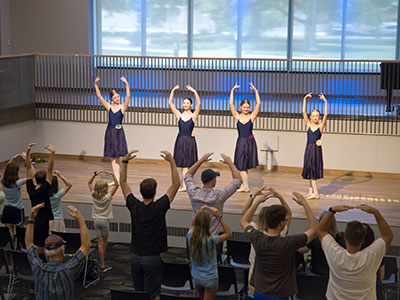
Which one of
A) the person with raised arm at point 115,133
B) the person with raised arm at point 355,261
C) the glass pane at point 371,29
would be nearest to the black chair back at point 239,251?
the person with raised arm at point 355,261

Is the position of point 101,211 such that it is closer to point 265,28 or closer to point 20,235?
point 20,235

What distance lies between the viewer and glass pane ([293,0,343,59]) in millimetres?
15031

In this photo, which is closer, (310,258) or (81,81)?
(310,258)

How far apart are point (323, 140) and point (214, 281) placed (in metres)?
6.37

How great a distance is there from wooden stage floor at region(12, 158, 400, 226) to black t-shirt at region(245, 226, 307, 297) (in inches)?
158

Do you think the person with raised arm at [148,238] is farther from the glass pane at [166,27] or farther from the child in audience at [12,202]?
the glass pane at [166,27]

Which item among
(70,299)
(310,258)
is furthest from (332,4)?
(70,299)

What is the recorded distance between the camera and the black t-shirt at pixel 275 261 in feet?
15.6

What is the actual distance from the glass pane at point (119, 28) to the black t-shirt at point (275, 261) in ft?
39.2

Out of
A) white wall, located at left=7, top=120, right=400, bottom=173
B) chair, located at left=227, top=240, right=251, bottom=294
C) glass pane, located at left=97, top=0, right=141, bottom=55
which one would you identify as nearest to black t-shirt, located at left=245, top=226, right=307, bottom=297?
chair, located at left=227, top=240, right=251, bottom=294

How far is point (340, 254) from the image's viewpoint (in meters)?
4.69

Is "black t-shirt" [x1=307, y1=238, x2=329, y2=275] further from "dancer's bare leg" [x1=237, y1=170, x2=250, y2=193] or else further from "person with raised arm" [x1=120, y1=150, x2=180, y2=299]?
"dancer's bare leg" [x1=237, y1=170, x2=250, y2=193]

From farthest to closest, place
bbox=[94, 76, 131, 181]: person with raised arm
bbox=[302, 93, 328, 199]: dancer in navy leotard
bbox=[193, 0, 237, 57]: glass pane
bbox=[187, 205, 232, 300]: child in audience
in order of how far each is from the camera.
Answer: bbox=[193, 0, 237, 57]: glass pane → bbox=[94, 76, 131, 181]: person with raised arm → bbox=[302, 93, 328, 199]: dancer in navy leotard → bbox=[187, 205, 232, 300]: child in audience

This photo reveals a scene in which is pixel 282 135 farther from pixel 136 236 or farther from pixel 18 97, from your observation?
pixel 136 236
